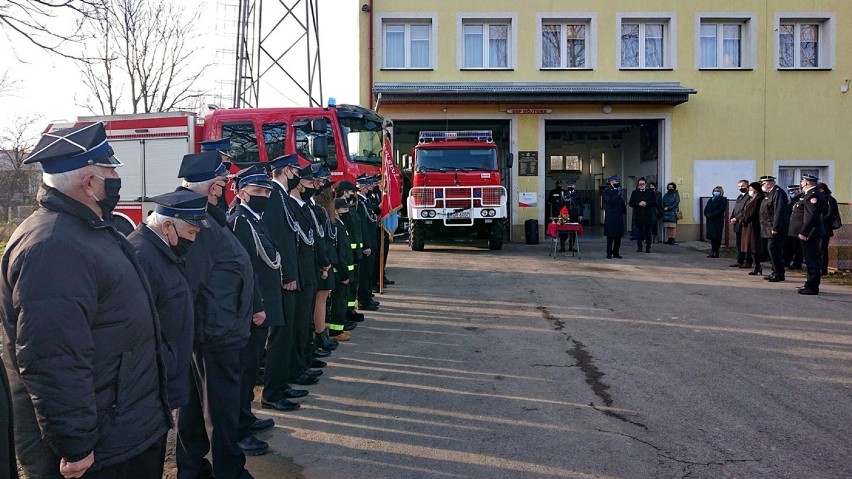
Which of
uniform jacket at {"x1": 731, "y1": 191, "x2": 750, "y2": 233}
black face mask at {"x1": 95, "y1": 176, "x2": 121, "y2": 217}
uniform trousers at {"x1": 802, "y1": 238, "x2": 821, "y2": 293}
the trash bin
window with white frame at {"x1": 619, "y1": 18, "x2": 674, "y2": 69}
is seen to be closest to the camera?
black face mask at {"x1": 95, "y1": 176, "x2": 121, "y2": 217}

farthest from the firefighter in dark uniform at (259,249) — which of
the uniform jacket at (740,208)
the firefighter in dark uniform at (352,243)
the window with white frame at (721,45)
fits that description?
the window with white frame at (721,45)

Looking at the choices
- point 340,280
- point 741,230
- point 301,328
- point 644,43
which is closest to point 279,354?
point 301,328

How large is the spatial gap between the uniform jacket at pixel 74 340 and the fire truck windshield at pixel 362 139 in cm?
1149

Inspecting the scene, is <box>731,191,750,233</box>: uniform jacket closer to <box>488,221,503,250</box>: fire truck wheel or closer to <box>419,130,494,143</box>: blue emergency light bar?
<box>488,221,503,250</box>: fire truck wheel

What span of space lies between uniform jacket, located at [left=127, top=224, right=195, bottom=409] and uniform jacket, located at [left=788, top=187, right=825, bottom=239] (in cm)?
1204

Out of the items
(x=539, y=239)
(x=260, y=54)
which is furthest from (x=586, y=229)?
(x=260, y=54)

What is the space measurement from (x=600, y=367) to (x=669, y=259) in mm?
12511

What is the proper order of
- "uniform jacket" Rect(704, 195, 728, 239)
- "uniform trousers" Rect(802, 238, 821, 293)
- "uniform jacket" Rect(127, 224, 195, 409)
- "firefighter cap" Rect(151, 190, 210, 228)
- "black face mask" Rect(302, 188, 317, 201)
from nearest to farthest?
"uniform jacket" Rect(127, 224, 195, 409), "firefighter cap" Rect(151, 190, 210, 228), "black face mask" Rect(302, 188, 317, 201), "uniform trousers" Rect(802, 238, 821, 293), "uniform jacket" Rect(704, 195, 728, 239)

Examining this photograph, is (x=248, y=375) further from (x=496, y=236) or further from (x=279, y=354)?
(x=496, y=236)

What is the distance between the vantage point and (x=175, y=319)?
3.81 meters

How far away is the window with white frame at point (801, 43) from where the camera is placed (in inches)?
1015

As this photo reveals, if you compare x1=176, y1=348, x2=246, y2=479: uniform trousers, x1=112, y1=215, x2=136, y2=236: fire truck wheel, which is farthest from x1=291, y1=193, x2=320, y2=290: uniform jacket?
x1=112, y1=215, x2=136, y2=236: fire truck wheel

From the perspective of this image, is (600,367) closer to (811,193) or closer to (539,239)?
(811,193)

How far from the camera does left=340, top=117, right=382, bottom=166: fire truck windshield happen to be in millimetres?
14625
